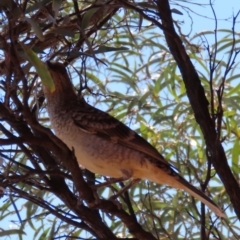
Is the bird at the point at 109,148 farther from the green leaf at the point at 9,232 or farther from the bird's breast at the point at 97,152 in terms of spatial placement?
the green leaf at the point at 9,232

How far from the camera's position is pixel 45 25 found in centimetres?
221

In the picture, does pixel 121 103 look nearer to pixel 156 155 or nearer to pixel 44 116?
pixel 44 116

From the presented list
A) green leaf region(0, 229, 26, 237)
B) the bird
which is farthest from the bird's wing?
green leaf region(0, 229, 26, 237)

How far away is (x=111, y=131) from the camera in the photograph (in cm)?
244

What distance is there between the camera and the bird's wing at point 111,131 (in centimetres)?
241

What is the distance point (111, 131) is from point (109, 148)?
7cm

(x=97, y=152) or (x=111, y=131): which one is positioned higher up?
(x=111, y=131)

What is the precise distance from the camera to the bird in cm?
232

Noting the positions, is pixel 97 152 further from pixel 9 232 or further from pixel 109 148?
pixel 9 232

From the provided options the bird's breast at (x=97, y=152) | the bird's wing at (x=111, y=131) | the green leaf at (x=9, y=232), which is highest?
the bird's wing at (x=111, y=131)

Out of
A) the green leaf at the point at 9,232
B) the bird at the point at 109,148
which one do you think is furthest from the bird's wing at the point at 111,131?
the green leaf at the point at 9,232

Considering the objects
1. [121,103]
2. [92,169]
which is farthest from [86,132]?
[121,103]

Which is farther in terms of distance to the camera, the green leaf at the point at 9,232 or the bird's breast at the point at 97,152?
the green leaf at the point at 9,232

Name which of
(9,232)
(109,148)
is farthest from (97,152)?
(9,232)
